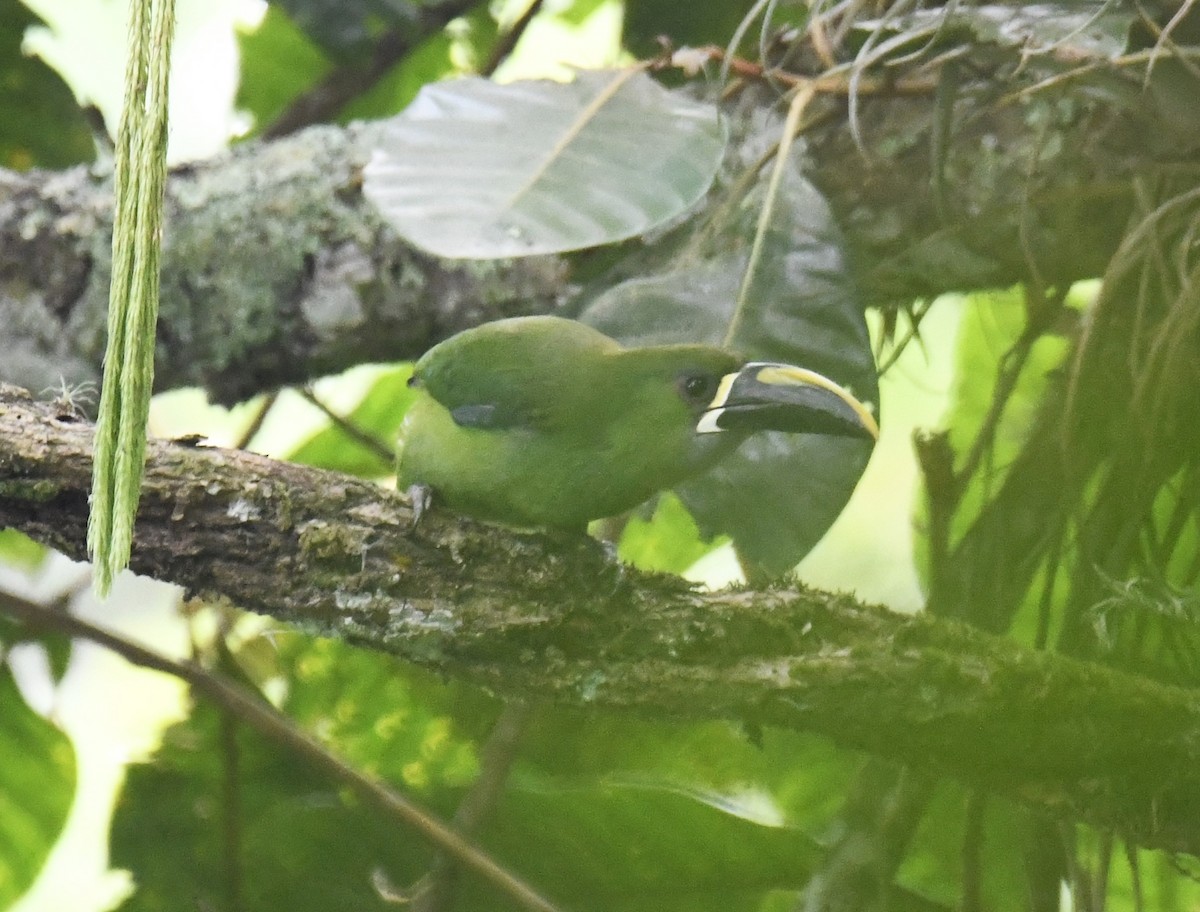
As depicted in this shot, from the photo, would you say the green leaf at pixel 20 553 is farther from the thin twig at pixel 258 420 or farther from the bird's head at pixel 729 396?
the bird's head at pixel 729 396

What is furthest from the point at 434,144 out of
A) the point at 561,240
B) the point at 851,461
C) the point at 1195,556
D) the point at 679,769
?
the point at 1195,556

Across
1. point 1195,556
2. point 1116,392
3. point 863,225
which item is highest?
point 863,225

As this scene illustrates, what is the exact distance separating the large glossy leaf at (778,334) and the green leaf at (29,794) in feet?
2.56

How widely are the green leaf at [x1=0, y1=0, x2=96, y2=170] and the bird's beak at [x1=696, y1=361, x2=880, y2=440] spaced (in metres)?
1.05

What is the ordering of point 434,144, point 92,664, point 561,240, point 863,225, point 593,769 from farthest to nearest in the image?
point 92,664 → point 863,225 → point 593,769 → point 434,144 → point 561,240

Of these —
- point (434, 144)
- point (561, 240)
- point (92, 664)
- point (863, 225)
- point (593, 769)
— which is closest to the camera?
point (561, 240)

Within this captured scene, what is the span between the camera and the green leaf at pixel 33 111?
1.45 m

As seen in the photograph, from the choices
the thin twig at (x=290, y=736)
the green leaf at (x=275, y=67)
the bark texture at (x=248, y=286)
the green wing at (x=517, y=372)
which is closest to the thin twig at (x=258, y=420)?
the bark texture at (x=248, y=286)

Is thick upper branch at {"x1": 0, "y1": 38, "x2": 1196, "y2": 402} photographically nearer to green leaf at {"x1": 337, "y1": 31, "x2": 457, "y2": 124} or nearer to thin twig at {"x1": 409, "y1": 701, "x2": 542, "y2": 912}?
green leaf at {"x1": 337, "y1": 31, "x2": 457, "y2": 124}

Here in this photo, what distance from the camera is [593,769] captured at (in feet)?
3.28

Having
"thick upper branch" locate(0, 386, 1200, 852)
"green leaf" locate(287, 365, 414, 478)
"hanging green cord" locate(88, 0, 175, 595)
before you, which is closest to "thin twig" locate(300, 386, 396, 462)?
"green leaf" locate(287, 365, 414, 478)

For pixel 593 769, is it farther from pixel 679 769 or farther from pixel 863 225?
pixel 863 225

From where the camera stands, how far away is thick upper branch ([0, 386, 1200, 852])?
0.71 meters

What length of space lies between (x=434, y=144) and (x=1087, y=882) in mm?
710
